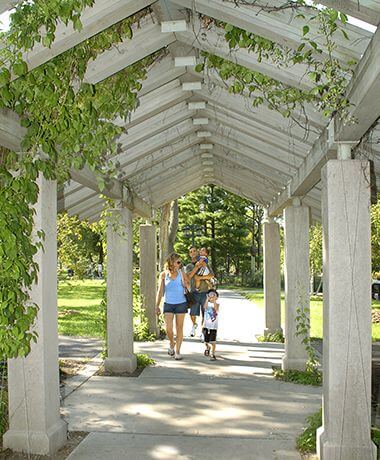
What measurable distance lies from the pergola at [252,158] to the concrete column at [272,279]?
3748mm

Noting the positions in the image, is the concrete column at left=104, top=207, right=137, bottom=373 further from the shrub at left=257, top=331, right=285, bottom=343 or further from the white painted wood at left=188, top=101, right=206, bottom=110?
the shrub at left=257, top=331, right=285, bottom=343

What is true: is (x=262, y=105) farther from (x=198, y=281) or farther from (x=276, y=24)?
(x=198, y=281)

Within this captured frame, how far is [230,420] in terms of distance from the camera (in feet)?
18.6

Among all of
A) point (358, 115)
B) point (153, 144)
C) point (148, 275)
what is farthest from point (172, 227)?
point (358, 115)

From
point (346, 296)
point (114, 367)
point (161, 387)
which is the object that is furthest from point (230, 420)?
point (114, 367)

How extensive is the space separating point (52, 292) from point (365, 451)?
9.12 feet

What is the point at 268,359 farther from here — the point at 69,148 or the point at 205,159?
the point at 69,148

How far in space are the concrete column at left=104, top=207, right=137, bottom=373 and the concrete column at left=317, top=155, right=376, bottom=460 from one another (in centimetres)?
397

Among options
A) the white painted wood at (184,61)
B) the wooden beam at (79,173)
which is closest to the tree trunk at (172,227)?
the wooden beam at (79,173)

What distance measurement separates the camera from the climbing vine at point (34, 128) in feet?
11.2

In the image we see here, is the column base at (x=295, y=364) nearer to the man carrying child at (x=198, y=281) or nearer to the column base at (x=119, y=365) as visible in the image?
the column base at (x=119, y=365)

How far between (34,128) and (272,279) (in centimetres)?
861

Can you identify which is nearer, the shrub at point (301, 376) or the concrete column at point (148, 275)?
the shrub at point (301, 376)

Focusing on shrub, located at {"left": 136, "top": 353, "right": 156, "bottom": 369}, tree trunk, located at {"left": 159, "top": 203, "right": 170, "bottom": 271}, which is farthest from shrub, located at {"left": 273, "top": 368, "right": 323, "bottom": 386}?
tree trunk, located at {"left": 159, "top": 203, "right": 170, "bottom": 271}
